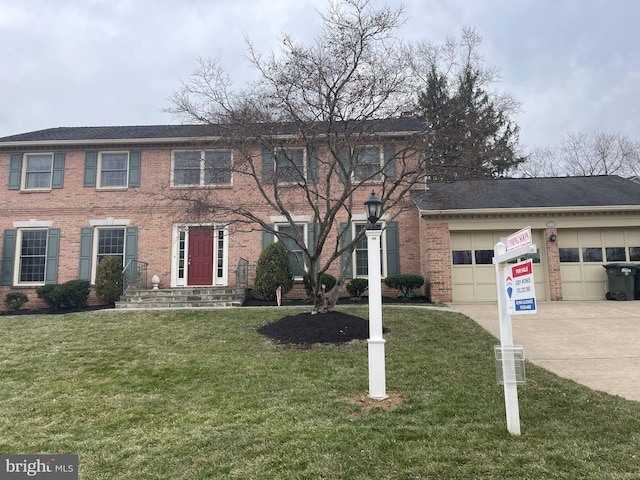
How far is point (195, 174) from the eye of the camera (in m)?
14.1

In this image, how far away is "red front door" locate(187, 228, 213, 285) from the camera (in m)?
14.3

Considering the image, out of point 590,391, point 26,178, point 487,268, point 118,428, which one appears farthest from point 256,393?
point 26,178

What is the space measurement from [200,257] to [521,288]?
12.0 meters

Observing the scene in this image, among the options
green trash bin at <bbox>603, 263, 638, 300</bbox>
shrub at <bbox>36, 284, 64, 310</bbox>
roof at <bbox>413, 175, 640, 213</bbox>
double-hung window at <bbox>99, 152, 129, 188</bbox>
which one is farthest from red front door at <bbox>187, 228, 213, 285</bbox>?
green trash bin at <bbox>603, 263, 638, 300</bbox>

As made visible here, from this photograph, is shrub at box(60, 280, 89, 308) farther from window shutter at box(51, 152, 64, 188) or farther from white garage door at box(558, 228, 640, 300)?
white garage door at box(558, 228, 640, 300)

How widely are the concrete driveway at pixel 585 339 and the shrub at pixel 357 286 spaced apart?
264cm

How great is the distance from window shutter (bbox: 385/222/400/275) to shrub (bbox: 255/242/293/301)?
125 inches

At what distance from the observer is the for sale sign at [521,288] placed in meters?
3.56

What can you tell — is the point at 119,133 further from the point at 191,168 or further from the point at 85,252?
the point at 85,252

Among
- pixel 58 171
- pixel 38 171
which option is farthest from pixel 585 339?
pixel 38 171

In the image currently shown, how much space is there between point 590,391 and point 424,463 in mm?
2872

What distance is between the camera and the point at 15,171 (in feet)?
48.9

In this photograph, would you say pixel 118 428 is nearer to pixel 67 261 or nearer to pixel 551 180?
pixel 67 261

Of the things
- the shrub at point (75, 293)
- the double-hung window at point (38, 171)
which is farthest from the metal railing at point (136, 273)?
the double-hung window at point (38, 171)
